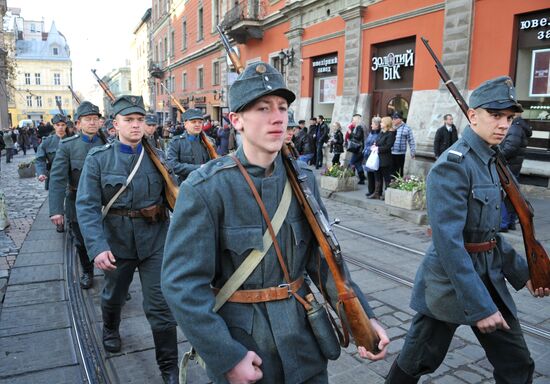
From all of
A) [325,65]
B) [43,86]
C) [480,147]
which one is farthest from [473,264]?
[43,86]

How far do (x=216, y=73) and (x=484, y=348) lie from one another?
2744cm

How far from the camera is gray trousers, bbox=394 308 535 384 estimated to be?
248 cm

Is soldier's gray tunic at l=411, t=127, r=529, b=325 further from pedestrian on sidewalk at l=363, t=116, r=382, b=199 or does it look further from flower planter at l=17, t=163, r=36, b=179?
flower planter at l=17, t=163, r=36, b=179

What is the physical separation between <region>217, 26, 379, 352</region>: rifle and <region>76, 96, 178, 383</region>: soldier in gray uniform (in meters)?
1.77

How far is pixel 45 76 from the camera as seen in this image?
3125 inches

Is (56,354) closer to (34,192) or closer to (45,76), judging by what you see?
(34,192)

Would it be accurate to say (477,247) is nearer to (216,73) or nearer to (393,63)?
(393,63)

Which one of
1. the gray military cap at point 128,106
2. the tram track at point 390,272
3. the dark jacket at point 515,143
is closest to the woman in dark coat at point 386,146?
the tram track at point 390,272

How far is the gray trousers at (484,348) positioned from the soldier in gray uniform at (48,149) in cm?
687

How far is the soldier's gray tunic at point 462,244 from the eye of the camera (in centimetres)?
235

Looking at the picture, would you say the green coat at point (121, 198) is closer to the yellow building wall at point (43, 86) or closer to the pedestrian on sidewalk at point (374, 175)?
the pedestrian on sidewalk at point (374, 175)

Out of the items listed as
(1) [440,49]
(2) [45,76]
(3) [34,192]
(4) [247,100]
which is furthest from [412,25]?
(2) [45,76]

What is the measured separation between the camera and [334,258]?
1.85 metres

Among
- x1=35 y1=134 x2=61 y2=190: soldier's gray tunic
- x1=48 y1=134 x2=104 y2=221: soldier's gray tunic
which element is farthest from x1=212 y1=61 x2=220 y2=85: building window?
x1=48 y1=134 x2=104 y2=221: soldier's gray tunic
